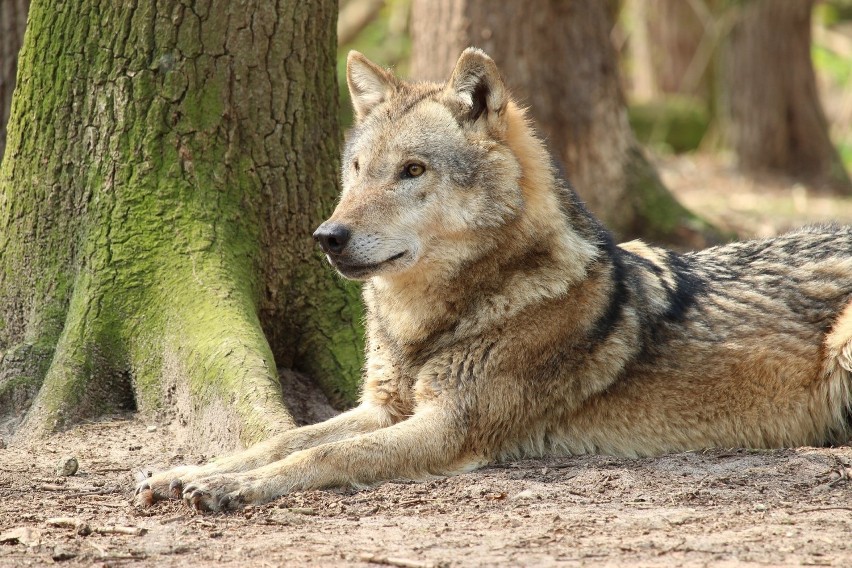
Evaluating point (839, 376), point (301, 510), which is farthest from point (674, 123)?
point (301, 510)

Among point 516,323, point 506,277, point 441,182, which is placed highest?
point 441,182

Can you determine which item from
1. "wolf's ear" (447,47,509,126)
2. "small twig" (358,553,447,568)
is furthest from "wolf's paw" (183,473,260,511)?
"wolf's ear" (447,47,509,126)

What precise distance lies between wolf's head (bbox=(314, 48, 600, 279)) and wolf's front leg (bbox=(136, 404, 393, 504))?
77cm

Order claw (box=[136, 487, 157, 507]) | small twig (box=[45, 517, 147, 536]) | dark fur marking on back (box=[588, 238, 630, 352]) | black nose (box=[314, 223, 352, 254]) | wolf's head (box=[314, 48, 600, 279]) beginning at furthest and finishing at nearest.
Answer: dark fur marking on back (box=[588, 238, 630, 352])
wolf's head (box=[314, 48, 600, 279])
black nose (box=[314, 223, 352, 254])
claw (box=[136, 487, 157, 507])
small twig (box=[45, 517, 147, 536])

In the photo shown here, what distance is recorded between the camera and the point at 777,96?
15094 mm

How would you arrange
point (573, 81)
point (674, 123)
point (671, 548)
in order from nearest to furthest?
point (671, 548) → point (573, 81) → point (674, 123)

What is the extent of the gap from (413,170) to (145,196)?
158cm

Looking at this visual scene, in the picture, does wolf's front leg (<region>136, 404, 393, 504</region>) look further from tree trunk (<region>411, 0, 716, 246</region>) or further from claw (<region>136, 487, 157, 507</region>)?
tree trunk (<region>411, 0, 716, 246</region>)

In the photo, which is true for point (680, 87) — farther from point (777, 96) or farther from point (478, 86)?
point (478, 86)

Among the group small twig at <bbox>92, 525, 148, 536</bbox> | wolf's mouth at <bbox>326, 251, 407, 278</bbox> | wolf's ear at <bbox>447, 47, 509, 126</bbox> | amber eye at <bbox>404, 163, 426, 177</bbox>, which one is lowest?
small twig at <bbox>92, 525, 148, 536</bbox>

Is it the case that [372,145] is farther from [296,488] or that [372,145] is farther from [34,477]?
[34,477]

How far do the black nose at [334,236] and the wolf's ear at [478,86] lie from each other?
94 centimetres

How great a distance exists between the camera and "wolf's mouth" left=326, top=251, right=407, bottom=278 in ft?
15.2

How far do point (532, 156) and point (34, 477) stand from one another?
290 cm
